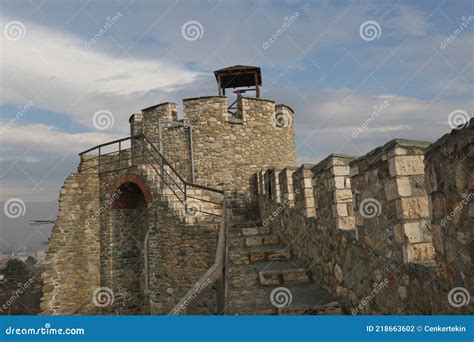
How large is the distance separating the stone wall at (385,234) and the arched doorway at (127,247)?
8.35 m

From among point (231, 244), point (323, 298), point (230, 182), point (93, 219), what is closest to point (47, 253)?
point (93, 219)

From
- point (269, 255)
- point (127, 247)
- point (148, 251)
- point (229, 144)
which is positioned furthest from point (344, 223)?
point (127, 247)

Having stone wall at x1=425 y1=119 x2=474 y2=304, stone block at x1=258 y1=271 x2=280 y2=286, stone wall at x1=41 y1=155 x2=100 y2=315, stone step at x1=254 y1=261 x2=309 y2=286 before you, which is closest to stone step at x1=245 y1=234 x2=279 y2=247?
stone step at x1=254 y1=261 x2=309 y2=286

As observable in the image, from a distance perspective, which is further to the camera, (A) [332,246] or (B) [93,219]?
(B) [93,219]

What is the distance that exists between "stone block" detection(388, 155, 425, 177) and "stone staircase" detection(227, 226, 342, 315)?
1950mm

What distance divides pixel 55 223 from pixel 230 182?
6.02 meters

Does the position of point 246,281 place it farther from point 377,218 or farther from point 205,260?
point 205,260

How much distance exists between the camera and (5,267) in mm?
18156

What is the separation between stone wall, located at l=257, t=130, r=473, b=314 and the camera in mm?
2521

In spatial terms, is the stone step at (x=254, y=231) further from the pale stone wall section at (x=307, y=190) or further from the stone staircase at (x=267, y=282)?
the pale stone wall section at (x=307, y=190)

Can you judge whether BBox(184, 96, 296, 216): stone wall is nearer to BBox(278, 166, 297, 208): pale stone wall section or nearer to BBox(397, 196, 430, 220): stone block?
BBox(278, 166, 297, 208): pale stone wall section

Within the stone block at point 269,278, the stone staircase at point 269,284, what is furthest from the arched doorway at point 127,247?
the stone block at point 269,278

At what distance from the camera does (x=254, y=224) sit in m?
9.74

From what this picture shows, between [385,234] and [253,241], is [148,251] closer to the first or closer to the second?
[253,241]
